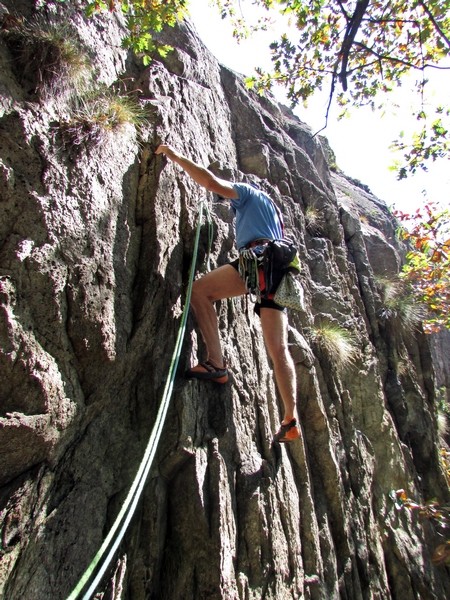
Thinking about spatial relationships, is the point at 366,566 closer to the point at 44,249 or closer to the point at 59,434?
the point at 59,434

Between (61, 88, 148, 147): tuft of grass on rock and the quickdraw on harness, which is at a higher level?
(61, 88, 148, 147): tuft of grass on rock

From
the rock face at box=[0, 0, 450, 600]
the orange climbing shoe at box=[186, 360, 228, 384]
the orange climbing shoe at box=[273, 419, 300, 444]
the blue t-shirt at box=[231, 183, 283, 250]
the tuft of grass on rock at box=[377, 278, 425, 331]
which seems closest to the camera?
the rock face at box=[0, 0, 450, 600]

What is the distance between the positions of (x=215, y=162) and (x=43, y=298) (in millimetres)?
4053

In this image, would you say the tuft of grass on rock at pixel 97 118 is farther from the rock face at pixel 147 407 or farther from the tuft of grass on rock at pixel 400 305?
the tuft of grass on rock at pixel 400 305

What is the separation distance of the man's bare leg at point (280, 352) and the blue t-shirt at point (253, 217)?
77 centimetres

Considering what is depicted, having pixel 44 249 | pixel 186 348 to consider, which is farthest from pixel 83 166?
pixel 186 348

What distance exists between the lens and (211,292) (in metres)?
4.32

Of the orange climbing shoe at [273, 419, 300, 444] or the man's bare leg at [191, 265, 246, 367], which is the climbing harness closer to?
the man's bare leg at [191, 265, 246, 367]

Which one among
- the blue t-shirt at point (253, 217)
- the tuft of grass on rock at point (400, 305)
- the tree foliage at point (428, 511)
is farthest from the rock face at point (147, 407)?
the tuft of grass on rock at point (400, 305)

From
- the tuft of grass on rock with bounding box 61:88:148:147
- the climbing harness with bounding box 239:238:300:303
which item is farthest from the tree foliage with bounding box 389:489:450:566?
the tuft of grass on rock with bounding box 61:88:148:147

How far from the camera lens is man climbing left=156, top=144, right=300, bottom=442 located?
4.11m

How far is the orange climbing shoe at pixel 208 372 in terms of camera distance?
402 centimetres

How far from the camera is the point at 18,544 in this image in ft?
8.38

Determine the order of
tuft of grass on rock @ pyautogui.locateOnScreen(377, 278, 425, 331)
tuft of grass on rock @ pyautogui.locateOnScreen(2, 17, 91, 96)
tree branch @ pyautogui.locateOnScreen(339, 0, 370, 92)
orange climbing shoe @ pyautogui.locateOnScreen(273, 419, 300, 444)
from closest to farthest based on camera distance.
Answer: tree branch @ pyautogui.locateOnScreen(339, 0, 370, 92) → tuft of grass on rock @ pyautogui.locateOnScreen(2, 17, 91, 96) → orange climbing shoe @ pyautogui.locateOnScreen(273, 419, 300, 444) → tuft of grass on rock @ pyautogui.locateOnScreen(377, 278, 425, 331)
